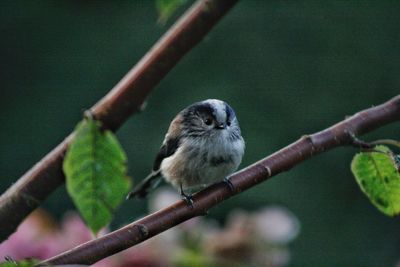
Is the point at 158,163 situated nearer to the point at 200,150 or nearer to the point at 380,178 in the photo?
the point at 200,150

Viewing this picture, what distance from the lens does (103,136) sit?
3.17 ft

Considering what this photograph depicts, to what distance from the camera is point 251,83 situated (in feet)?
18.8

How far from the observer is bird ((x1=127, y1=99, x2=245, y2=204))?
1.77 meters

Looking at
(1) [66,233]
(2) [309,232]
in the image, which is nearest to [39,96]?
(2) [309,232]

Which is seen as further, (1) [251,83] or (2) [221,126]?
(1) [251,83]

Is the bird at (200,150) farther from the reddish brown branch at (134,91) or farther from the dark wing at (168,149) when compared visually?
the reddish brown branch at (134,91)

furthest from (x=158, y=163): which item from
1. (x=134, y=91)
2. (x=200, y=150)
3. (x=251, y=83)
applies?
(x=251, y=83)

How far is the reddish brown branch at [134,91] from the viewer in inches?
42.6

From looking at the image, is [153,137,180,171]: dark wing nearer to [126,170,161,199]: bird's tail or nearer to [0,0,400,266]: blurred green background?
[126,170,161,199]: bird's tail

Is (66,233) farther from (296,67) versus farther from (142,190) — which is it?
(296,67)

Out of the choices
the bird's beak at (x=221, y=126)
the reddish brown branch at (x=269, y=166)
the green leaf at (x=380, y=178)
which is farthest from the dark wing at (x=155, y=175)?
the green leaf at (x=380, y=178)

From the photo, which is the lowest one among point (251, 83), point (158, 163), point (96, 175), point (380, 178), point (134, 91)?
point (380, 178)

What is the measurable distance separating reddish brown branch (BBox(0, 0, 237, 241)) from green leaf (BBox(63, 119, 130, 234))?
0.13m

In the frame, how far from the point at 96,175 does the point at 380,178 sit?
35cm
